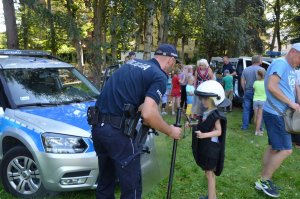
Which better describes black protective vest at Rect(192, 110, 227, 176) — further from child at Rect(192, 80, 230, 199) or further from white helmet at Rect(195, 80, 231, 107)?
white helmet at Rect(195, 80, 231, 107)

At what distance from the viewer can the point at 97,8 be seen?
12.3 meters

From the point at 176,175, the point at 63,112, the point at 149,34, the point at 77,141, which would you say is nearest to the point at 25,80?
the point at 63,112

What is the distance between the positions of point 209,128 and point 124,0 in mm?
6589

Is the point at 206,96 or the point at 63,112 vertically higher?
the point at 206,96

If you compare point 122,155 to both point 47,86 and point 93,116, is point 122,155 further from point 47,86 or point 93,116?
point 47,86

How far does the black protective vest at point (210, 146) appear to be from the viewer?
373 cm

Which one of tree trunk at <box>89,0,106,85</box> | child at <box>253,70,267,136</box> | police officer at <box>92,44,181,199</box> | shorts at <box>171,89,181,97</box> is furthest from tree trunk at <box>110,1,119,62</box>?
police officer at <box>92,44,181,199</box>

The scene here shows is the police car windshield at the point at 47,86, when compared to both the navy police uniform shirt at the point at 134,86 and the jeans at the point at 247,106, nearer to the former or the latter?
the navy police uniform shirt at the point at 134,86

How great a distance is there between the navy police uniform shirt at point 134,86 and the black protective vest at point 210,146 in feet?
3.26

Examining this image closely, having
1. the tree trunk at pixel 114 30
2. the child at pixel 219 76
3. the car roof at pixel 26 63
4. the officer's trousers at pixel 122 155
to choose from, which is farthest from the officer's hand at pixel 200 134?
the child at pixel 219 76

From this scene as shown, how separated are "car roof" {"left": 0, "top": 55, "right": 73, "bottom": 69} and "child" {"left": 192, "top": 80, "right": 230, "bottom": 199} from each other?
103 inches

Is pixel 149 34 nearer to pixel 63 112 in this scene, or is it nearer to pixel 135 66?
pixel 63 112

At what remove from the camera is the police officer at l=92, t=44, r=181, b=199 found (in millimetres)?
2856

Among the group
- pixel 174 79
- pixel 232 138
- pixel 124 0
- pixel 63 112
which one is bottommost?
pixel 232 138
